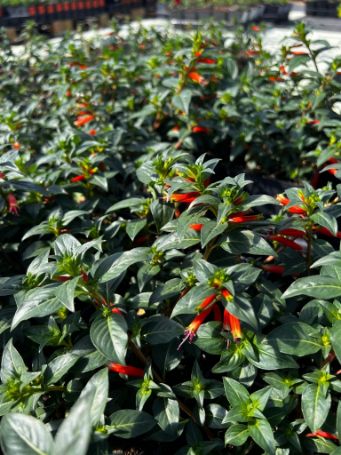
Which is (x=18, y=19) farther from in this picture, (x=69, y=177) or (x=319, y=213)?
(x=319, y=213)

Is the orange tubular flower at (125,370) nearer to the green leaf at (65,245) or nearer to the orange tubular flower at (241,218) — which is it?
the green leaf at (65,245)

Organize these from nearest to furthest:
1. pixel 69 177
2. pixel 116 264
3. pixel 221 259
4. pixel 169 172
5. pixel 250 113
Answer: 1. pixel 116 264
2. pixel 221 259
3. pixel 169 172
4. pixel 69 177
5. pixel 250 113

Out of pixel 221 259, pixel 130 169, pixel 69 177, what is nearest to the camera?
pixel 221 259

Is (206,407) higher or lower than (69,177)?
lower

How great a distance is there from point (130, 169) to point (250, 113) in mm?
985

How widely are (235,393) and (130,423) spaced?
0.29m

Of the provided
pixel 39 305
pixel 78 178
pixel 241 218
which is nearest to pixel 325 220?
pixel 241 218

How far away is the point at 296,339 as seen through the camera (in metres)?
1.14

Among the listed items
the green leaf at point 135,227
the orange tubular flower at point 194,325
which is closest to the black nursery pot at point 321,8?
the green leaf at point 135,227

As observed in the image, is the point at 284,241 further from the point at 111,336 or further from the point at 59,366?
the point at 59,366

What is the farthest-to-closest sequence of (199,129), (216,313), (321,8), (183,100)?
(321,8) < (199,129) < (183,100) < (216,313)

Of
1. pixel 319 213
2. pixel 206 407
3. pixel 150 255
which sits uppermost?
pixel 319 213

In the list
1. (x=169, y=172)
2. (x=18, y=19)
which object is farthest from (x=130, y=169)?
(x=18, y=19)

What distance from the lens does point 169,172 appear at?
148 cm
